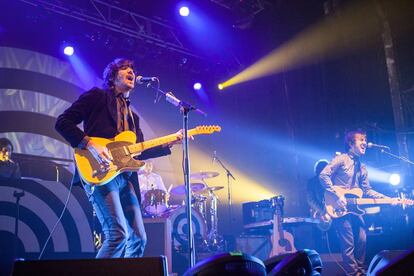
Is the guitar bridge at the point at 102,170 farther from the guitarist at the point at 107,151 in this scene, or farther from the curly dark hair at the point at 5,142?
the curly dark hair at the point at 5,142

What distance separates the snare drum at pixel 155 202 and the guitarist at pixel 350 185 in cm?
277

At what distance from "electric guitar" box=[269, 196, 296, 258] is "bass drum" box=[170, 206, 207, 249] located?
1.40 meters

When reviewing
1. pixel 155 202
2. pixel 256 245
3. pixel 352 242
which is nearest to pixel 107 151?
pixel 155 202


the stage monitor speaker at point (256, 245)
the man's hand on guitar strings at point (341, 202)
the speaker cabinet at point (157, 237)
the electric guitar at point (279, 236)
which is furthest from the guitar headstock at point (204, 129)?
the stage monitor speaker at point (256, 245)

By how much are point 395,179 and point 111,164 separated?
5.51m

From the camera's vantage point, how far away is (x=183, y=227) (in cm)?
805

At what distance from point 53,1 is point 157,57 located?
2907 mm

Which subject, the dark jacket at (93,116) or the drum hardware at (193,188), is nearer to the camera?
the dark jacket at (93,116)

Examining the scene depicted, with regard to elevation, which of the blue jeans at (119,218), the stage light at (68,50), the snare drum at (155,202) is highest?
the stage light at (68,50)

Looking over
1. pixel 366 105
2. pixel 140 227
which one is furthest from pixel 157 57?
pixel 140 227

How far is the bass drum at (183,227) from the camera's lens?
7840 millimetres

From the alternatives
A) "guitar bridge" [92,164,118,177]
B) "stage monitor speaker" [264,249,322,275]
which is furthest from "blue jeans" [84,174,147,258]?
"stage monitor speaker" [264,249,322,275]

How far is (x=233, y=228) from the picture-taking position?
10.8 metres

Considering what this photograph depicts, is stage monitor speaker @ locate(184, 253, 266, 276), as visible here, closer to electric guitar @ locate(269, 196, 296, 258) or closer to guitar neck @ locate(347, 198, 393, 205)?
guitar neck @ locate(347, 198, 393, 205)
